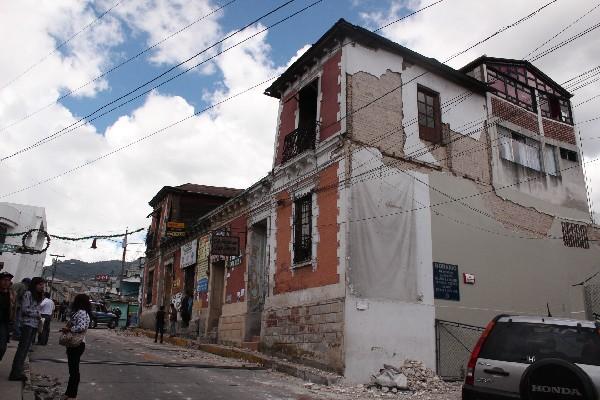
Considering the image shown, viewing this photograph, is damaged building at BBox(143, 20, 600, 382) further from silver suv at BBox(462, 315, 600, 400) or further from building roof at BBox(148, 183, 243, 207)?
building roof at BBox(148, 183, 243, 207)

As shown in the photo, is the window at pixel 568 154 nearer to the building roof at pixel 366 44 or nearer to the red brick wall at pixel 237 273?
the building roof at pixel 366 44

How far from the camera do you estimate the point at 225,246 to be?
57.8 feet

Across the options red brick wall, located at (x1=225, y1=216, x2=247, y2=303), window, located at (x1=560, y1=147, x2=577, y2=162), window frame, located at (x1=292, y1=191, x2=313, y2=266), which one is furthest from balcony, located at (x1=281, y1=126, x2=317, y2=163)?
window, located at (x1=560, y1=147, x2=577, y2=162)

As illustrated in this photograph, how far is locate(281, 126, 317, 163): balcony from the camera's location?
14934 mm

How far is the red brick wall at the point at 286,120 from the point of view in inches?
644

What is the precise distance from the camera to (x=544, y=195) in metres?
17.8

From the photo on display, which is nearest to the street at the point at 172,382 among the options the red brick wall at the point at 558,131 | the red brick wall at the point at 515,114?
the red brick wall at the point at 515,114

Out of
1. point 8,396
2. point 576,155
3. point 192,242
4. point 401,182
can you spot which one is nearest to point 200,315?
point 192,242

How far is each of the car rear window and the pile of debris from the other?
20.3ft

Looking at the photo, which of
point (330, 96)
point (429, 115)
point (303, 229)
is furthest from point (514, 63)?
point (303, 229)

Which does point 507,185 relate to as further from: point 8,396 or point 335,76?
point 8,396

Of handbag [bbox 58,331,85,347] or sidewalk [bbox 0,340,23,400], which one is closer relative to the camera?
sidewalk [bbox 0,340,23,400]

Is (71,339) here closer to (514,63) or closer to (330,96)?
(330,96)

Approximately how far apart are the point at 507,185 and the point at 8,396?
15249 millimetres
